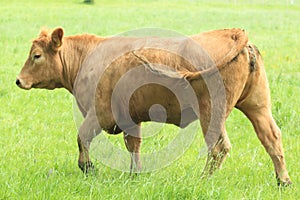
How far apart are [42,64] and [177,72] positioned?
1868 millimetres

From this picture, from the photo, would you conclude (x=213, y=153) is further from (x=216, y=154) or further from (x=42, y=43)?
(x=42, y=43)

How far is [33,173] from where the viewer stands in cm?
540

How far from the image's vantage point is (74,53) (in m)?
6.51

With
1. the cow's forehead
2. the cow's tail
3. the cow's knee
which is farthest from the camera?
the cow's forehead

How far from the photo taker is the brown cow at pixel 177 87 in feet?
17.8

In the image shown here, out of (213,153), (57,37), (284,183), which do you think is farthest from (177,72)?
(57,37)

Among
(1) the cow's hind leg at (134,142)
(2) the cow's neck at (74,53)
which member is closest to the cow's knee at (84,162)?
(1) the cow's hind leg at (134,142)

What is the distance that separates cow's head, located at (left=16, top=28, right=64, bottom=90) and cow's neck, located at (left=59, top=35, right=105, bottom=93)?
2.8 inches

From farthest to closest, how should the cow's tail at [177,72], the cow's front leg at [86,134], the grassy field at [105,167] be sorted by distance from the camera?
the cow's front leg at [86,134], the cow's tail at [177,72], the grassy field at [105,167]

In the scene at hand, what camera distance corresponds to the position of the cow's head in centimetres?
646

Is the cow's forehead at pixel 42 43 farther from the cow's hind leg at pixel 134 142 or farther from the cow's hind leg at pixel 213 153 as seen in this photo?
the cow's hind leg at pixel 213 153

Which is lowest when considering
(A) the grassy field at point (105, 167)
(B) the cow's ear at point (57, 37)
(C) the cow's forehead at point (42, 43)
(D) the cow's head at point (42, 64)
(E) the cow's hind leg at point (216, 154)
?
(A) the grassy field at point (105, 167)

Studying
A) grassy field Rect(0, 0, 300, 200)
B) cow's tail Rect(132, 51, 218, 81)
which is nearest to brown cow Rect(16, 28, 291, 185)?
cow's tail Rect(132, 51, 218, 81)

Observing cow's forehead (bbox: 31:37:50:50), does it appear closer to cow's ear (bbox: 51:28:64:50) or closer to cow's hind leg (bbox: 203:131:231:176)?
cow's ear (bbox: 51:28:64:50)
